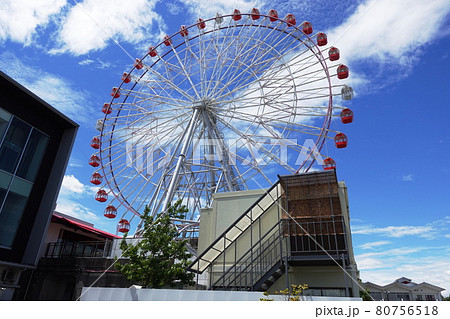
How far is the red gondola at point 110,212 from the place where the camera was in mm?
21547

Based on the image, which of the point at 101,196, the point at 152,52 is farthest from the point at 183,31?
the point at 101,196

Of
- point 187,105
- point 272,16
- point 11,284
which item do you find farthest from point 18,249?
point 272,16

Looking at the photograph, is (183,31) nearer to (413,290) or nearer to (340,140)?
(340,140)

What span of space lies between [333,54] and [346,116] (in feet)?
12.4

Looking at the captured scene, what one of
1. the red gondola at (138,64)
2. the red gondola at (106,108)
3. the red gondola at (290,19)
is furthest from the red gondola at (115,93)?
the red gondola at (290,19)

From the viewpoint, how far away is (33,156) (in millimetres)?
13875

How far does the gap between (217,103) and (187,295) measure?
47.4ft

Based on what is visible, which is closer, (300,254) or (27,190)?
(300,254)

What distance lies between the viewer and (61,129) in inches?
609

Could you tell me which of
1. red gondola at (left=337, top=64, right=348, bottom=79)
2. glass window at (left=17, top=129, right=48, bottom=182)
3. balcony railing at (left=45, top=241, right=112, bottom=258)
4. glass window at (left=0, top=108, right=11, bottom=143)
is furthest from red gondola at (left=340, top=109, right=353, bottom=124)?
glass window at (left=0, top=108, right=11, bottom=143)

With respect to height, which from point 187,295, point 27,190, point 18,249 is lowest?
point 187,295

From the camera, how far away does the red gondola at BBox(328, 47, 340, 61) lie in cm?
1814

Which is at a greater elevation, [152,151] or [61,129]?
[152,151]

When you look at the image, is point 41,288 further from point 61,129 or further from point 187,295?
point 187,295
